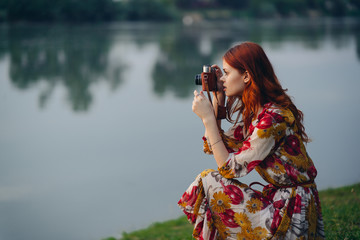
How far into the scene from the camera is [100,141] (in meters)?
6.70

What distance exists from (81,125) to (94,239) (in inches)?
167

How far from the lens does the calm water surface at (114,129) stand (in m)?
4.41

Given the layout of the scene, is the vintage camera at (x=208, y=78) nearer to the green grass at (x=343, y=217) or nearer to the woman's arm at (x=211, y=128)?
the woman's arm at (x=211, y=128)

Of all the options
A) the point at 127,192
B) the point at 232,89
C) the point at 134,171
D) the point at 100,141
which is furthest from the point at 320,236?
the point at 100,141

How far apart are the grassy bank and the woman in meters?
0.69

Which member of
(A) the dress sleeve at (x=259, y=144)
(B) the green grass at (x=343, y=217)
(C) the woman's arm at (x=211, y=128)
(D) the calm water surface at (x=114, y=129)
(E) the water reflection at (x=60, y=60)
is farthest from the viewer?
(E) the water reflection at (x=60, y=60)

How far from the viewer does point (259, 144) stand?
4.87 ft

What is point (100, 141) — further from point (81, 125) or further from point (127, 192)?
point (127, 192)

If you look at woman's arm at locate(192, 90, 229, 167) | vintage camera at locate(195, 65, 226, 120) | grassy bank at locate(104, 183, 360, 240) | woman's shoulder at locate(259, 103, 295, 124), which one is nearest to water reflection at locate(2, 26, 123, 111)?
grassy bank at locate(104, 183, 360, 240)

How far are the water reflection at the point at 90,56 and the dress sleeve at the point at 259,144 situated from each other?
25.8 feet

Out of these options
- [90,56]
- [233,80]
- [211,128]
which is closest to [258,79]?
[233,80]

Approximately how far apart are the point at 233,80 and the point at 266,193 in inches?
16.2

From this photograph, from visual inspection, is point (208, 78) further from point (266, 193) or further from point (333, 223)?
point (333, 223)

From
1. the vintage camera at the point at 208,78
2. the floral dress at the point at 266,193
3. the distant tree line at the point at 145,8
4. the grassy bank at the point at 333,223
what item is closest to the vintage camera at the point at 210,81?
the vintage camera at the point at 208,78
